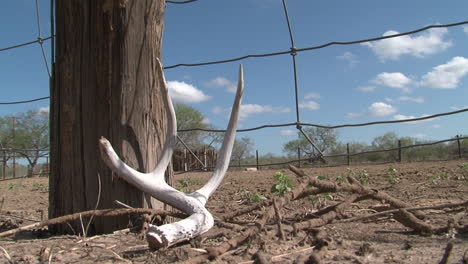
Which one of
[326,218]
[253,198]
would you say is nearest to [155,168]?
[326,218]

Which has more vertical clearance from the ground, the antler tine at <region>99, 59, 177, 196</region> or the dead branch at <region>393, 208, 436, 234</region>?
the antler tine at <region>99, 59, 177, 196</region>

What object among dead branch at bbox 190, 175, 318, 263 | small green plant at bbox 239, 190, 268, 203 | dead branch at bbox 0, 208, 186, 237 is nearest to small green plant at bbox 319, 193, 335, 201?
small green plant at bbox 239, 190, 268, 203

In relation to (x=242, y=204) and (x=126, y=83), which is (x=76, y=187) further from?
(x=242, y=204)

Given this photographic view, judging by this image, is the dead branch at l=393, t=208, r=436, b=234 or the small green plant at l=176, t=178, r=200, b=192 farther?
the small green plant at l=176, t=178, r=200, b=192

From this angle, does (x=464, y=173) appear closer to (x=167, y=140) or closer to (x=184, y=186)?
(x=184, y=186)

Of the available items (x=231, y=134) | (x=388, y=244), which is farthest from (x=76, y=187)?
(x=388, y=244)

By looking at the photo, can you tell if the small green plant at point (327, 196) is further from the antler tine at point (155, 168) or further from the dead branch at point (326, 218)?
the antler tine at point (155, 168)

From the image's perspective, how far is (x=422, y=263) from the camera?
1.22 metres

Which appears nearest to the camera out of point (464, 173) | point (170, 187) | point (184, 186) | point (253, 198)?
point (170, 187)

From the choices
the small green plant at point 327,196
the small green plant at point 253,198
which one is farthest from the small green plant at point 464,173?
the small green plant at point 253,198

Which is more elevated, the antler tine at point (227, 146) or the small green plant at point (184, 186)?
the antler tine at point (227, 146)

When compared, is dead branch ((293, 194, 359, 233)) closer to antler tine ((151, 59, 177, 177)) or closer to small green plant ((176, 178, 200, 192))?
antler tine ((151, 59, 177, 177))

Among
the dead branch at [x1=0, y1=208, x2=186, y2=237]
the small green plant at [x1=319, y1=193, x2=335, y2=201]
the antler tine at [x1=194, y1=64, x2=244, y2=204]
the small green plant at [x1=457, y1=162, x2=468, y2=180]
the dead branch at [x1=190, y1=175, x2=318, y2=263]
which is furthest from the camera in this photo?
the small green plant at [x1=457, y1=162, x2=468, y2=180]

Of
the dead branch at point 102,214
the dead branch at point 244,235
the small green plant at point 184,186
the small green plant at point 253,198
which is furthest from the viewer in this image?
the small green plant at point 184,186
